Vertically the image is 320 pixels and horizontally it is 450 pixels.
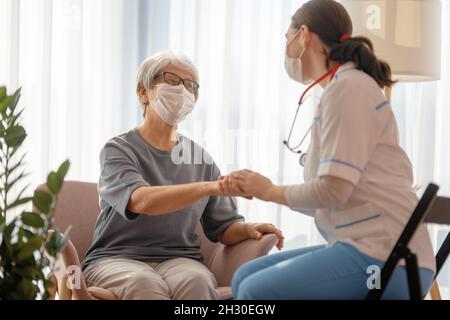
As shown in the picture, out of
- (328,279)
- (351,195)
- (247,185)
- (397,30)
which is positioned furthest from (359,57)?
(397,30)

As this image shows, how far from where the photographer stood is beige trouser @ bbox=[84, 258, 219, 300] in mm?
1826

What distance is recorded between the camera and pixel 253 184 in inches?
68.6

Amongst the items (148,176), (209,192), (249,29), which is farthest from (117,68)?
(209,192)

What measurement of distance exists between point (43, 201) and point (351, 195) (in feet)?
2.41

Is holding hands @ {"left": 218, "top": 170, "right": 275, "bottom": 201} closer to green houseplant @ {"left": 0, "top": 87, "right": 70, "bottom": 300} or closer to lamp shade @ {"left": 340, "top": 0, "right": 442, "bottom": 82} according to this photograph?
green houseplant @ {"left": 0, "top": 87, "right": 70, "bottom": 300}

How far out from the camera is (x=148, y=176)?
83.1 inches

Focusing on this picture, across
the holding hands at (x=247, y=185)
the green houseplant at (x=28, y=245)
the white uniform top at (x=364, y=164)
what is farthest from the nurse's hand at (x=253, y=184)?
the green houseplant at (x=28, y=245)

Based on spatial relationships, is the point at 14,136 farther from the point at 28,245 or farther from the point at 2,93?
the point at 28,245

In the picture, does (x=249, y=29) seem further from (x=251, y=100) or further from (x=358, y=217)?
(x=358, y=217)

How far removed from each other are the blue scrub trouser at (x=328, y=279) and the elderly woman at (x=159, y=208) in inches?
15.2

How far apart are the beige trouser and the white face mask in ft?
1.66

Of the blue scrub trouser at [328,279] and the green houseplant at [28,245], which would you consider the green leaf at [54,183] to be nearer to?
the green houseplant at [28,245]

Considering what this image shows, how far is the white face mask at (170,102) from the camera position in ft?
7.05

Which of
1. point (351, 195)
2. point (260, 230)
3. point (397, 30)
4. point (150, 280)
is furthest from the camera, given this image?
point (397, 30)
